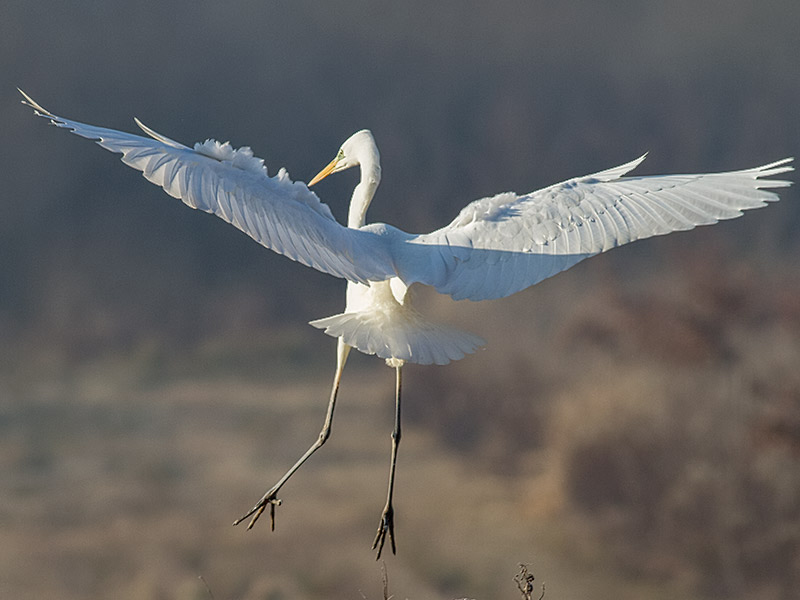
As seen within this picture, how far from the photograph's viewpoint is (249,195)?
5.99 meters

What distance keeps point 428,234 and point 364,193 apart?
81cm

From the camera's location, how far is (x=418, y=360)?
652 centimetres

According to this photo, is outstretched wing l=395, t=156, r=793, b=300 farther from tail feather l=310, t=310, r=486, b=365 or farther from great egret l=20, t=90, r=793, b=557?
tail feather l=310, t=310, r=486, b=365

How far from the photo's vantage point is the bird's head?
7645 millimetres

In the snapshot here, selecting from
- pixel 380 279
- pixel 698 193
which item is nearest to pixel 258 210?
pixel 380 279

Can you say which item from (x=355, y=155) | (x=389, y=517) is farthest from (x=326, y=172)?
(x=389, y=517)

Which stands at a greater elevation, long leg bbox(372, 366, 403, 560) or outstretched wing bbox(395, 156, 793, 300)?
outstretched wing bbox(395, 156, 793, 300)

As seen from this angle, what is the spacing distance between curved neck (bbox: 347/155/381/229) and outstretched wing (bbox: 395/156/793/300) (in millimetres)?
782

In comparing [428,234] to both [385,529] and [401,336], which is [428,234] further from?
[385,529]

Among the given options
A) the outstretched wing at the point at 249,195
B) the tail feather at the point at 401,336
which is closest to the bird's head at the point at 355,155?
the tail feather at the point at 401,336

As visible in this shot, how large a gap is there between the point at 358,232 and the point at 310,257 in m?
0.56

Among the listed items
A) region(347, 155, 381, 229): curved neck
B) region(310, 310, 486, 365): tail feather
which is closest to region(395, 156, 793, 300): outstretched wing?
region(310, 310, 486, 365): tail feather

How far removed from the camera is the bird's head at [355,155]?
301 inches

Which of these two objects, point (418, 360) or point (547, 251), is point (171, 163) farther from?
point (547, 251)
